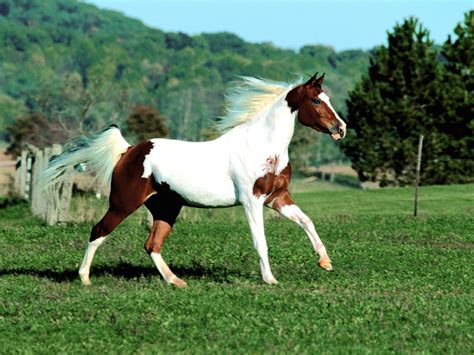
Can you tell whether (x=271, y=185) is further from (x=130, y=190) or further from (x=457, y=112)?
(x=457, y=112)

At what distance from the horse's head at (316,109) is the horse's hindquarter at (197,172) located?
0.99 metres

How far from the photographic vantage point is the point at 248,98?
44.7ft

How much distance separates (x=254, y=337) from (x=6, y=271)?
19.5 ft

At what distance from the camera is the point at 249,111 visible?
44.5 feet

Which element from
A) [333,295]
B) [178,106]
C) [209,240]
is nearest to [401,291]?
[333,295]

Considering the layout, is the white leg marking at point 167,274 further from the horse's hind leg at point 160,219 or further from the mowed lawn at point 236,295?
the mowed lawn at point 236,295

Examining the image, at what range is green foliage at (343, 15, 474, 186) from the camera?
191 ft

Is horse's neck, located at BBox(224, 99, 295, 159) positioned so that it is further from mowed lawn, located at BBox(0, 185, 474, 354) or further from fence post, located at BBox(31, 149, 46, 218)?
fence post, located at BBox(31, 149, 46, 218)

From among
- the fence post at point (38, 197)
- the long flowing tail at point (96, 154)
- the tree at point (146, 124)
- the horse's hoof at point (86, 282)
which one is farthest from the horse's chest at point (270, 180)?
the tree at point (146, 124)

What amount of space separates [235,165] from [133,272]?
2.39 metres

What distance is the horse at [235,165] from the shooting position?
13133 millimetres

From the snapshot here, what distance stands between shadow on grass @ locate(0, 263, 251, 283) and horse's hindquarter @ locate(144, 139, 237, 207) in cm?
104

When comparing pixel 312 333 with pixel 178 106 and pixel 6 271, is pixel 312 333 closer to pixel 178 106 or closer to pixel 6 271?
pixel 6 271

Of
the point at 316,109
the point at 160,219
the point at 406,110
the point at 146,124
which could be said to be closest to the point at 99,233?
the point at 160,219
